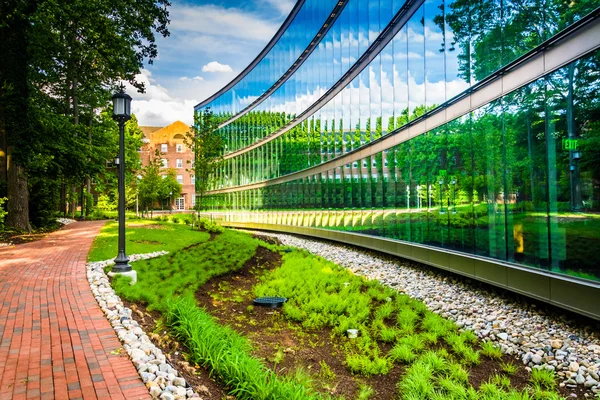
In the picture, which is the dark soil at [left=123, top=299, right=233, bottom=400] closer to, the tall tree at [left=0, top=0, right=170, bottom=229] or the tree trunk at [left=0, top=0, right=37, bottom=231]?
the tall tree at [left=0, top=0, right=170, bottom=229]

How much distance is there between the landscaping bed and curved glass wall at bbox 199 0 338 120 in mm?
16965

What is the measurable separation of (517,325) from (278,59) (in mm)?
31532

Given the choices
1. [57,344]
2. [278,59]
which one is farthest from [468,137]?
[278,59]

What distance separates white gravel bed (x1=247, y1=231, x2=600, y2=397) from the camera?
584cm

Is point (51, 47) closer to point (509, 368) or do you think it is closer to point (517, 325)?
point (517, 325)


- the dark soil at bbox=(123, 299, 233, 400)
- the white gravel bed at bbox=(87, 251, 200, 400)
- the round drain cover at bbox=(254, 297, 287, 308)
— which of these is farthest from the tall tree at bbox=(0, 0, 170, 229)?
the dark soil at bbox=(123, 299, 233, 400)

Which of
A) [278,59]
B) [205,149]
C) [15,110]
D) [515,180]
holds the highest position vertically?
[278,59]

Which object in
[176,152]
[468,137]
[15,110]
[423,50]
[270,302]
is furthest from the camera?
[176,152]

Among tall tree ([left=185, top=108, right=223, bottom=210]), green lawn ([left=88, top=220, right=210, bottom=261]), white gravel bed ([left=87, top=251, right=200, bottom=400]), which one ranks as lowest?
white gravel bed ([left=87, top=251, right=200, bottom=400])

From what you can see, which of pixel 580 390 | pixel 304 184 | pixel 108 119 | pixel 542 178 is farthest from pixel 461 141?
pixel 108 119

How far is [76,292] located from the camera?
28.3 ft

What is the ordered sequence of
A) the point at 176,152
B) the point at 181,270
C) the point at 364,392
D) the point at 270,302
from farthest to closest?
the point at 176,152
the point at 181,270
the point at 270,302
the point at 364,392

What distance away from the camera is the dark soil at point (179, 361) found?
472 centimetres

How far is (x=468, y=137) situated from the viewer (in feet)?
33.9
